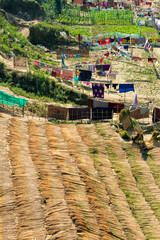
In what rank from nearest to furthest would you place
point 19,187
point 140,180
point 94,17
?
point 19,187
point 140,180
point 94,17

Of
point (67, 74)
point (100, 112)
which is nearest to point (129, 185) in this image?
point (100, 112)

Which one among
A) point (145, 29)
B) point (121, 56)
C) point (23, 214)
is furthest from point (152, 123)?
point (145, 29)

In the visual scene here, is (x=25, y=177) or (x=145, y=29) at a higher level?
(x=145, y=29)

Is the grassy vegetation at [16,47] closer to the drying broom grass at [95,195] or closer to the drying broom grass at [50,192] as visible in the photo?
the drying broom grass at [50,192]

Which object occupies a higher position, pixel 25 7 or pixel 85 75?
pixel 25 7

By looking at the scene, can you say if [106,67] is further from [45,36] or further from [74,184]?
[74,184]

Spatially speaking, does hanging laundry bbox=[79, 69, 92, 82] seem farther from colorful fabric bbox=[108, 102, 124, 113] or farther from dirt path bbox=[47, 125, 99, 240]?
dirt path bbox=[47, 125, 99, 240]

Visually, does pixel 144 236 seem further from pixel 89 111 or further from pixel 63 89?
pixel 63 89

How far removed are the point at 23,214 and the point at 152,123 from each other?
15.4 m

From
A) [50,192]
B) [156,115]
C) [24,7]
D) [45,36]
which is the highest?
[24,7]

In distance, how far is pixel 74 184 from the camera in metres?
16.7

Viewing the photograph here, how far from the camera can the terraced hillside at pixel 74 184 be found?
13617 mm

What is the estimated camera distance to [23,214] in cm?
1366

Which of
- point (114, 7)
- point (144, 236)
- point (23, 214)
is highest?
point (114, 7)
